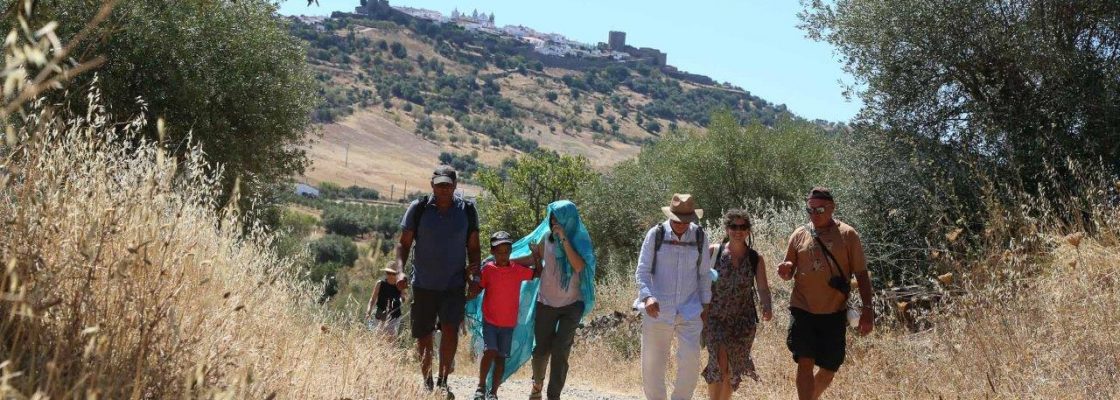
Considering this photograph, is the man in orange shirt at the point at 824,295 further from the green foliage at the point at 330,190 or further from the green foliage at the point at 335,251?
the green foliage at the point at 330,190

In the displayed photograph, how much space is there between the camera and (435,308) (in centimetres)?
845

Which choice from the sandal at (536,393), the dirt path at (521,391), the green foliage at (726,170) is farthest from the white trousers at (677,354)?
the green foliage at (726,170)

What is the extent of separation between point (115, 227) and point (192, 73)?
1309 centimetres

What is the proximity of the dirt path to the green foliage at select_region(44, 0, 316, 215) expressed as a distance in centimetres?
547

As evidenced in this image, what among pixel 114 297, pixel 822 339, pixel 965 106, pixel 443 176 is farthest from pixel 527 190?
pixel 114 297

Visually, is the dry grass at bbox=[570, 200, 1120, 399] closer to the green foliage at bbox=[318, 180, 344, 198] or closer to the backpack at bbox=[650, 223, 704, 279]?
the backpack at bbox=[650, 223, 704, 279]

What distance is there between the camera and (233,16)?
56.4 ft

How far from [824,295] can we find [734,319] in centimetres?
99

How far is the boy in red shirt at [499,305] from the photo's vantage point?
873cm

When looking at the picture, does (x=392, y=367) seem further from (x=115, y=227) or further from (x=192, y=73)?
(x=192, y=73)

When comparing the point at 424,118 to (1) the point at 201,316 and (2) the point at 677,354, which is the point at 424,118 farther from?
(1) the point at 201,316

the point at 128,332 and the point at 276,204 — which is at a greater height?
the point at 128,332

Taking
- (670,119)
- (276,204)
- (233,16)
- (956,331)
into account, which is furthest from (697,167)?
(670,119)

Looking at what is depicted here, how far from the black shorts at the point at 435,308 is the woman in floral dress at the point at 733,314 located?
205 cm
